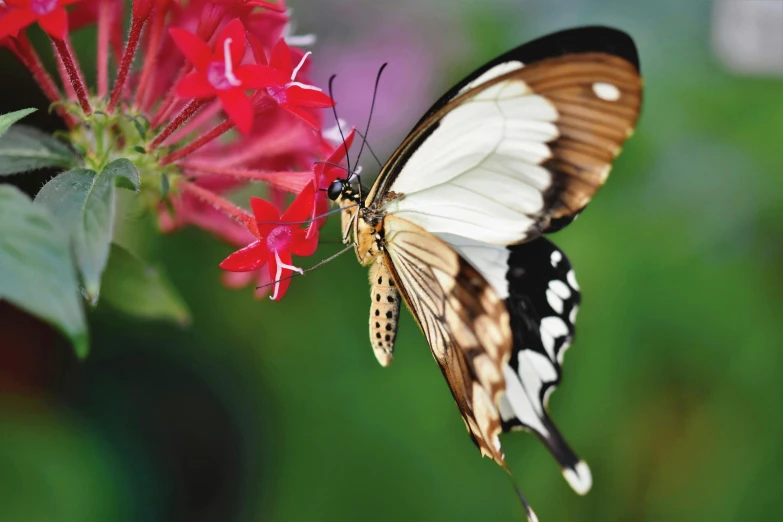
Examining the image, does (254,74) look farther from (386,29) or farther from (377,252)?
(386,29)

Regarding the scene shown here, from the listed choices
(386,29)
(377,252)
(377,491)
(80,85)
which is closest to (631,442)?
(377,491)

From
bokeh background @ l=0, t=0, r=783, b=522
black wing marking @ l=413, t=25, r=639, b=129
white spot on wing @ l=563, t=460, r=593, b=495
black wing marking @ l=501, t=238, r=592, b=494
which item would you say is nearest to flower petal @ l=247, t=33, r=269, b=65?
black wing marking @ l=413, t=25, r=639, b=129

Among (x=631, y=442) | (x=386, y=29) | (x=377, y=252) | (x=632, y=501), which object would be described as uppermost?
(x=386, y=29)

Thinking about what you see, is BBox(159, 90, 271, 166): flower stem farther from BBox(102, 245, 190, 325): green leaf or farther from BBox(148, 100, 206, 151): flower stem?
BBox(102, 245, 190, 325): green leaf

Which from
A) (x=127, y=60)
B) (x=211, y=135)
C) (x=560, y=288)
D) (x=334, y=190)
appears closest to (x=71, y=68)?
(x=127, y=60)

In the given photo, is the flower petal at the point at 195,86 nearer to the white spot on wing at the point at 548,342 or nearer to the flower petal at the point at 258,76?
the flower petal at the point at 258,76
